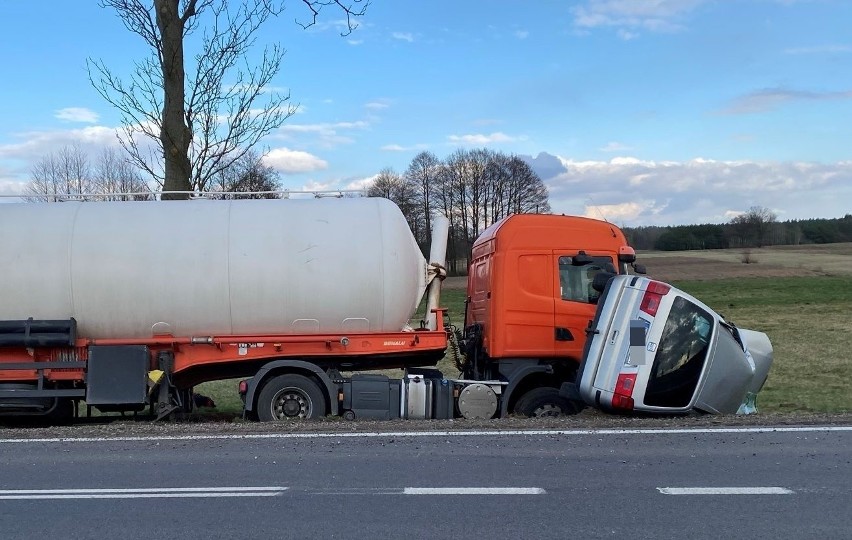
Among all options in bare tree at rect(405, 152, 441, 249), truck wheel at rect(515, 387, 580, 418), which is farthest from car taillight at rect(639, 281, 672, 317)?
bare tree at rect(405, 152, 441, 249)

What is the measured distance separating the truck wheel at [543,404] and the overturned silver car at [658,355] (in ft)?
2.42

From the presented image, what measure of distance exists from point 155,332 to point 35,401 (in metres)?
1.75

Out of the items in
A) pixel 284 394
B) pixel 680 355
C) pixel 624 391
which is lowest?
pixel 284 394

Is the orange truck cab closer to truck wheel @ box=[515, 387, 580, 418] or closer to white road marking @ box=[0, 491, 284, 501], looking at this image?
truck wheel @ box=[515, 387, 580, 418]

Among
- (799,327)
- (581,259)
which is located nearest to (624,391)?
(581,259)

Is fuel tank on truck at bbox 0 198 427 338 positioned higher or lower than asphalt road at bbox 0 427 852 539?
higher

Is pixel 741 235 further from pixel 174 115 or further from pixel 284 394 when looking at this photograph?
pixel 284 394

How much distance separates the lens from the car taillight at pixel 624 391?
29.9 feet

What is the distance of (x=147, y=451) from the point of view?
7844 millimetres

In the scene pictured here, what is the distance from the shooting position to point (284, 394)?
1007cm

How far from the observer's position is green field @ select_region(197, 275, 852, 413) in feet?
46.5

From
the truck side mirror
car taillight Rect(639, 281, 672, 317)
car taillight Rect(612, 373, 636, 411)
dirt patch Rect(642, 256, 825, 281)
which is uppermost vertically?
the truck side mirror

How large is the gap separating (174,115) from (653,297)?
9415 mm

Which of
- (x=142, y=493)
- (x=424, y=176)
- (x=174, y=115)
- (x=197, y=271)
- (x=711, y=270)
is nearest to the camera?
(x=142, y=493)
